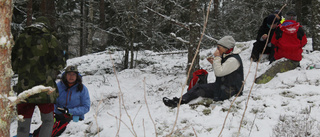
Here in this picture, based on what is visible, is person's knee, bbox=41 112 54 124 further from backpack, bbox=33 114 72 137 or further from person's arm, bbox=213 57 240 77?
person's arm, bbox=213 57 240 77

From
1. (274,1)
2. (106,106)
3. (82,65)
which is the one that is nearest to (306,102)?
(106,106)

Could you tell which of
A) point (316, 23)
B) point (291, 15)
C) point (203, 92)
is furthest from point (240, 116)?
point (316, 23)

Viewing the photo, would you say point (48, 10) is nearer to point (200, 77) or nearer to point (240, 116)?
point (200, 77)

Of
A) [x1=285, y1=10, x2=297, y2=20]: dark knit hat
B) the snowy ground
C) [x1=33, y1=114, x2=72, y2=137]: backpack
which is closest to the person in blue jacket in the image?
[x1=33, y1=114, x2=72, y2=137]: backpack

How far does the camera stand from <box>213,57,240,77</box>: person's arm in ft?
14.1

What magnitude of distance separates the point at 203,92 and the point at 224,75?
1.88ft

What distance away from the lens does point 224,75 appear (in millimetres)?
4422

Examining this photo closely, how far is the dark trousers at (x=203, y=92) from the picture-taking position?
183 inches

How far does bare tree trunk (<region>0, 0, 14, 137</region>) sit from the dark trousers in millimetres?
3583

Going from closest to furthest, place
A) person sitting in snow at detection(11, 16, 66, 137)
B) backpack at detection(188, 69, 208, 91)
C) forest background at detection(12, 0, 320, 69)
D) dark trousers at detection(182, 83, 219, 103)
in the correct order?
person sitting in snow at detection(11, 16, 66, 137) < dark trousers at detection(182, 83, 219, 103) < backpack at detection(188, 69, 208, 91) < forest background at detection(12, 0, 320, 69)

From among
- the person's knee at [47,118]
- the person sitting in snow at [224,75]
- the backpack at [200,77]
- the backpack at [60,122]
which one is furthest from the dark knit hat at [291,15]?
the person's knee at [47,118]

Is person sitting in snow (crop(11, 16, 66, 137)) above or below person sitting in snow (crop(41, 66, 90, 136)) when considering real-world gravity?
above

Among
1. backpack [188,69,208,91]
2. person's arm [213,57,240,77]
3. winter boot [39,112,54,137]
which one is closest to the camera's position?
winter boot [39,112,54,137]

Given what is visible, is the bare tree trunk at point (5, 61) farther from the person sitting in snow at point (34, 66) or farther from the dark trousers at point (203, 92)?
the dark trousers at point (203, 92)
